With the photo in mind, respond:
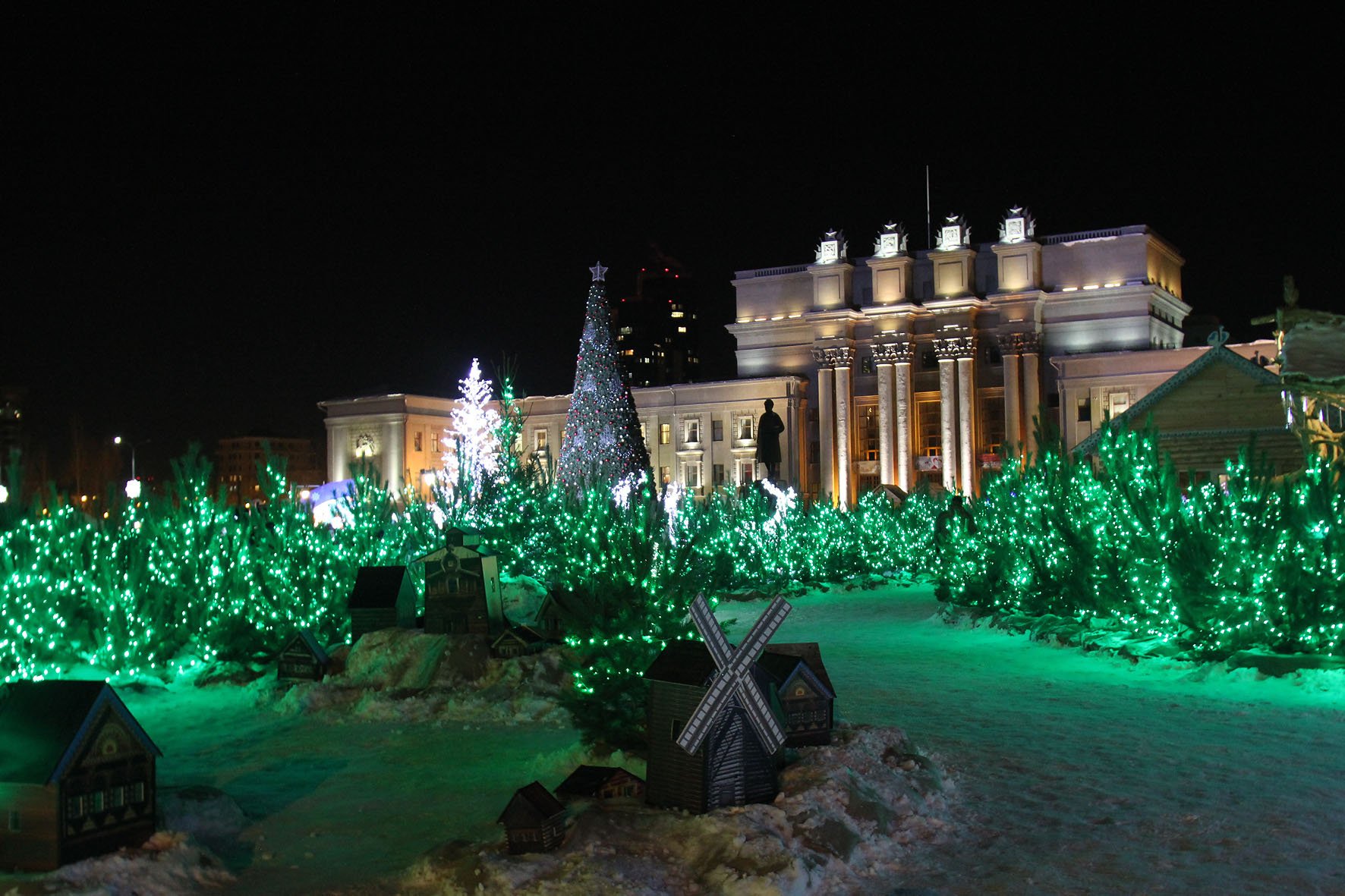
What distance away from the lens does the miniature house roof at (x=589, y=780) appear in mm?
6641

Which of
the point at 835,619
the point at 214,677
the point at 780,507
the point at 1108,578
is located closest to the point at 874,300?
the point at 780,507

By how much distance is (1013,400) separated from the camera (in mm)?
57656

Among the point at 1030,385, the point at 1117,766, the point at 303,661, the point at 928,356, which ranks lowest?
the point at 1117,766

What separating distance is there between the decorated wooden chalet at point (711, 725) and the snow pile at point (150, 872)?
7.87 ft

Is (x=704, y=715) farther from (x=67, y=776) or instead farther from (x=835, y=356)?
(x=835, y=356)

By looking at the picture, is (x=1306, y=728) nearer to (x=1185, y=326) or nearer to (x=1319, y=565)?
(x=1319, y=565)

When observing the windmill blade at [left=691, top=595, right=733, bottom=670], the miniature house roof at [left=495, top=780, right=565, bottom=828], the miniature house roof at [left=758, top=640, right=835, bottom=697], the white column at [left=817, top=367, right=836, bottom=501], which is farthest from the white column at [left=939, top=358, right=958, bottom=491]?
the miniature house roof at [left=495, top=780, right=565, bottom=828]

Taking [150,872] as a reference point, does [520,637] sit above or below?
above

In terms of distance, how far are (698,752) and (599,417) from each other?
19.3 metres

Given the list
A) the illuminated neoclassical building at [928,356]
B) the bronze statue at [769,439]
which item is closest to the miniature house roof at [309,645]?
the bronze statue at [769,439]

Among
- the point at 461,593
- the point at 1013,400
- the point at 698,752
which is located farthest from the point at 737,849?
the point at 1013,400

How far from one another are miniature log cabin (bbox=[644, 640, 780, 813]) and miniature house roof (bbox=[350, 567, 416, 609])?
6.97 meters

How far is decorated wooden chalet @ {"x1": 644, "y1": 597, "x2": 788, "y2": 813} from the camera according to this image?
20.1 ft

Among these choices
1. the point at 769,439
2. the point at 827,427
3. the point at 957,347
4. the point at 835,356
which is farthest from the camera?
the point at 835,356
